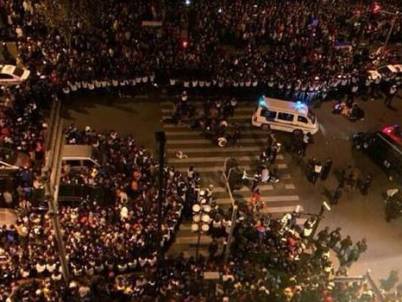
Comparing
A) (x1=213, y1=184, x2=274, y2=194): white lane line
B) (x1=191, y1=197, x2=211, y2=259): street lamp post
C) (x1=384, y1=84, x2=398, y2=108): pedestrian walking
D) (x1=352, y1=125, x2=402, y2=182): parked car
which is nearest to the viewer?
(x1=191, y1=197, x2=211, y2=259): street lamp post

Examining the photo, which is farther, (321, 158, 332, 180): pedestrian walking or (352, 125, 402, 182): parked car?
(352, 125, 402, 182): parked car

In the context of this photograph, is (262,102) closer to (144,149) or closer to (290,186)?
(290,186)

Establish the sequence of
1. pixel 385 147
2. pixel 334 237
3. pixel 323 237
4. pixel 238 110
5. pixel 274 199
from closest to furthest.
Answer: pixel 334 237 < pixel 323 237 < pixel 274 199 < pixel 385 147 < pixel 238 110

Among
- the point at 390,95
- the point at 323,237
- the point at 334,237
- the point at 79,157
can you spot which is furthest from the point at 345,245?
the point at 390,95

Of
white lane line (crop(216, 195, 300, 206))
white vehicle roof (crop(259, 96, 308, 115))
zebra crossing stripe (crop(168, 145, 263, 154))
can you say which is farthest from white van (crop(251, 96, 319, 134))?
white lane line (crop(216, 195, 300, 206))

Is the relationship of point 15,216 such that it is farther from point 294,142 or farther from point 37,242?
point 294,142

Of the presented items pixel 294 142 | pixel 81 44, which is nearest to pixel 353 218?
pixel 294 142

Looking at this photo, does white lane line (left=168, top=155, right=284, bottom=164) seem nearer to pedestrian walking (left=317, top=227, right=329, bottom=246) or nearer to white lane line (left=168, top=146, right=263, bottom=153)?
white lane line (left=168, top=146, right=263, bottom=153)
